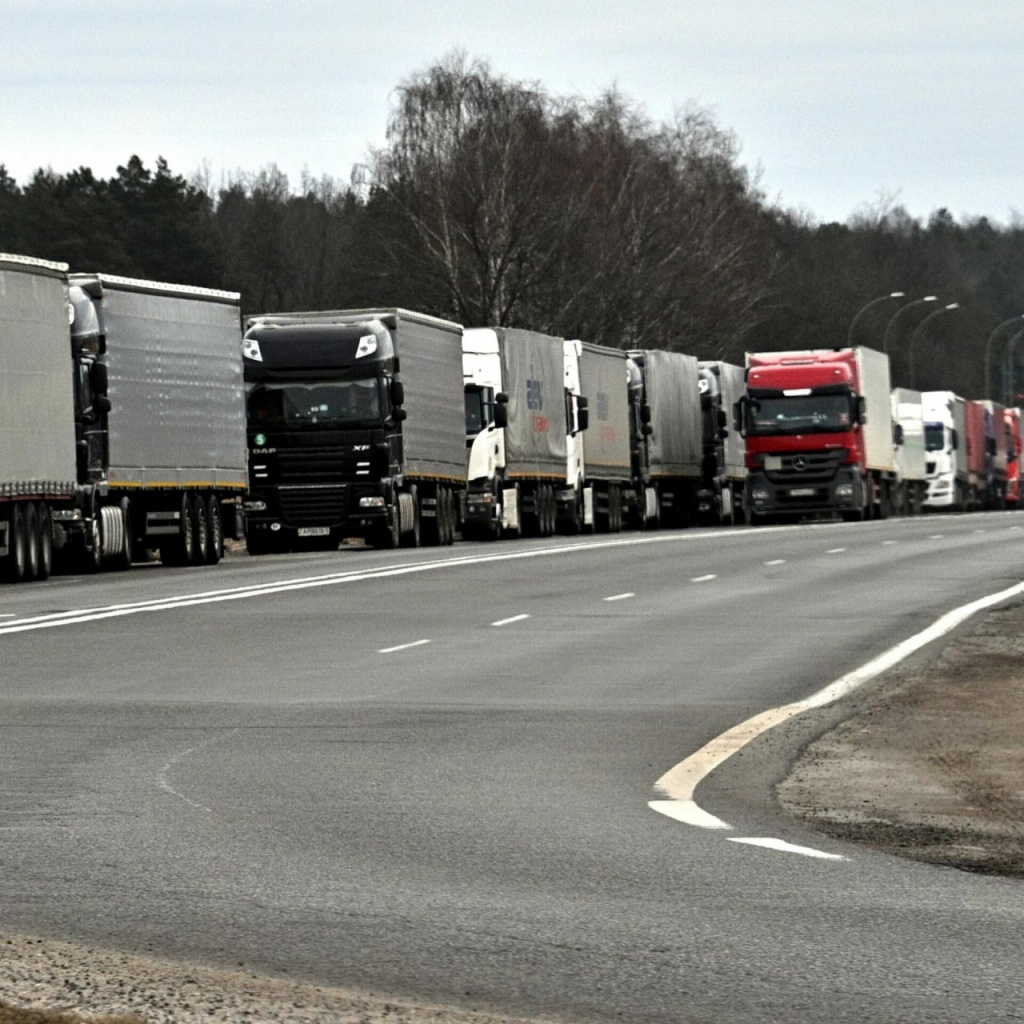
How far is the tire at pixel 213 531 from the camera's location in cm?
4056

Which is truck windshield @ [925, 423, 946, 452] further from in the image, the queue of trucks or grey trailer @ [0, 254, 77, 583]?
grey trailer @ [0, 254, 77, 583]

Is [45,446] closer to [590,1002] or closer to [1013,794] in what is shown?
[1013,794]

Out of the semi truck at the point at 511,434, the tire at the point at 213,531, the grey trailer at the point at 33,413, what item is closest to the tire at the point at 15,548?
the grey trailer at the point at 33,413

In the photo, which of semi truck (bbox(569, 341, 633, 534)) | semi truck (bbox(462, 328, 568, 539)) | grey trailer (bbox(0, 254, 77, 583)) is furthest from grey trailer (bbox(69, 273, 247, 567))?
semi truck (bbox(569, 341, 633, 534))

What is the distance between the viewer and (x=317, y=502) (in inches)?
1766

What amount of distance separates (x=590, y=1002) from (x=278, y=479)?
1510 inches

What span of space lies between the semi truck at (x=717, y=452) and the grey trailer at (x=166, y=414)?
26444mm

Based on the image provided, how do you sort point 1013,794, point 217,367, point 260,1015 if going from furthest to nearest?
point 217,367, point 1013,794, point 260,1015

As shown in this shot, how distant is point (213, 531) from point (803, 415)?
2642 centimetres

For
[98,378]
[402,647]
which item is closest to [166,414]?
[98,378]

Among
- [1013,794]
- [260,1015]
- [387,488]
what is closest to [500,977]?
[260,1015]

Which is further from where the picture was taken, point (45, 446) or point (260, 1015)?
point (45, 446)

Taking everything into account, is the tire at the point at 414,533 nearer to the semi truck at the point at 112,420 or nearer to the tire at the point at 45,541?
the semi truck at the point at 112,420

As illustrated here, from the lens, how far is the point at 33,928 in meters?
7.86
